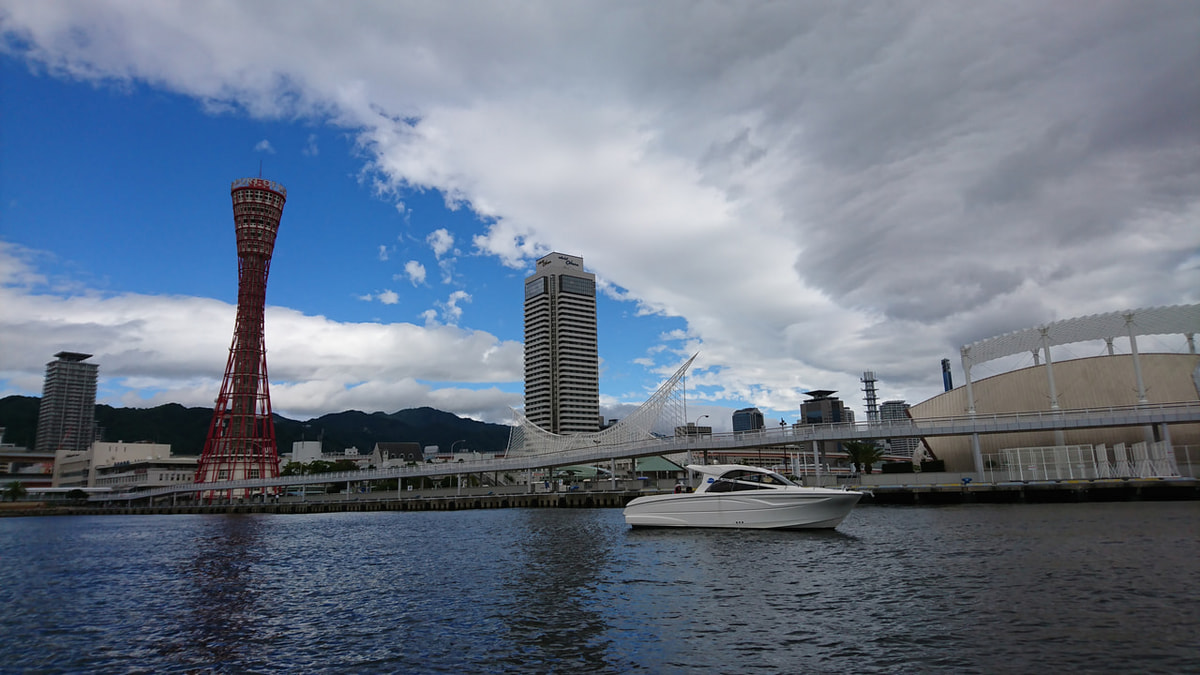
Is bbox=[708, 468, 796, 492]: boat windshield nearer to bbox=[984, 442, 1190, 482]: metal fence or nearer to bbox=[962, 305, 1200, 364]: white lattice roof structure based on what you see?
bbox=[984, 442, 1190, 482]: metal fence

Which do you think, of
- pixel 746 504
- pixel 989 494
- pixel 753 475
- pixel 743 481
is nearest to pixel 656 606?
pixel 746 504

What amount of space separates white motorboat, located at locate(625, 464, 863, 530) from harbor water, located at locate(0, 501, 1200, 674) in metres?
1.14

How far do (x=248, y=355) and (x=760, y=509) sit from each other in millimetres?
93487

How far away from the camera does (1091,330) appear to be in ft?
204

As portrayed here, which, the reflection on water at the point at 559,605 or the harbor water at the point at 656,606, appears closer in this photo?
the harbor water at the point at 656,606

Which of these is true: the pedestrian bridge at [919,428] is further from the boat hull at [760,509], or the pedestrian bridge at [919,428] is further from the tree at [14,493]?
the tree at [14,493]

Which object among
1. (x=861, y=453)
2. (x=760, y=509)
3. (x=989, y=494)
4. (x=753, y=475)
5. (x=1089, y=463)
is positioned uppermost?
(x=861, y=453)

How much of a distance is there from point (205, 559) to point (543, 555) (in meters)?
16.8

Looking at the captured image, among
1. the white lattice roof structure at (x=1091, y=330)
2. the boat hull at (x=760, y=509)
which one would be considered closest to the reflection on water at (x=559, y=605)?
the boat hull at (x=760, y=509)

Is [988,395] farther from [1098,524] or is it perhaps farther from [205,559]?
[205,559]

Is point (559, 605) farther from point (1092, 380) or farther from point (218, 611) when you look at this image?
point (1092, 380)

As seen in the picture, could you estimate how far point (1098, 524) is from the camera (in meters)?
31.9

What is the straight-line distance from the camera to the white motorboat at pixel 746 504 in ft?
110

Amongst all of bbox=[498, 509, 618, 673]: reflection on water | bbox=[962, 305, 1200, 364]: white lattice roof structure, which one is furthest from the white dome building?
bbox=[498, 509, 618, 673]: reflection on water
